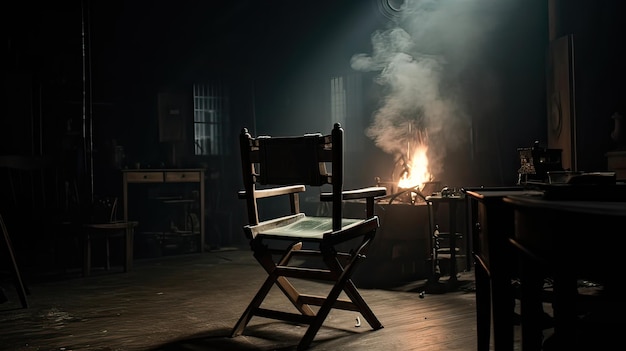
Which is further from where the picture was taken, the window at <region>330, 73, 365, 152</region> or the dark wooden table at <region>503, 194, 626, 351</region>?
the window at <region>330, 73, 365, 152</region>

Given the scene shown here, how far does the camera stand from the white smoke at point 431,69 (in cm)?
647

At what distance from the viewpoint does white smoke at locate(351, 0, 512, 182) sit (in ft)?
21.2

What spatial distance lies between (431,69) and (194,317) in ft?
14.0

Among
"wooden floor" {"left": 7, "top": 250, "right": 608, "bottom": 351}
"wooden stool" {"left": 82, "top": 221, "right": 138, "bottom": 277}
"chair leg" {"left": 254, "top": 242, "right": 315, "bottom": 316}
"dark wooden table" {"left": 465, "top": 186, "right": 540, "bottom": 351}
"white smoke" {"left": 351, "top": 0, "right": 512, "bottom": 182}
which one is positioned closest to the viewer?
"dark wooden table" {"left": 465, "top": 186, "right": 540, "bottom": 351}

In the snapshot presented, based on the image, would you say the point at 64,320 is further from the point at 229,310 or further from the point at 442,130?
the point at 442,130

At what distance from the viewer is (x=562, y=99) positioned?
538cm

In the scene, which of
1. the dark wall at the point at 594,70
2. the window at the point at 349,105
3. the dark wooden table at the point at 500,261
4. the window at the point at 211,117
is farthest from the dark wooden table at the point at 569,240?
the window at the point at 211,117

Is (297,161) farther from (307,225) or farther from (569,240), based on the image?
(569,240)

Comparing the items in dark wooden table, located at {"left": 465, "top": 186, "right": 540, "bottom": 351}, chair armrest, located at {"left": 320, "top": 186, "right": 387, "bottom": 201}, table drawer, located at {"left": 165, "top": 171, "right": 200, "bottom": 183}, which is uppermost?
table drawer, located at {"left": 165, "top": 171, "right": 200, "bottom": 183}

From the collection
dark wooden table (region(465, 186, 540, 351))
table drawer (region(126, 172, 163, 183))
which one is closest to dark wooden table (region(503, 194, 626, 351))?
dark wooden table (region(465, 186, 540, 351))

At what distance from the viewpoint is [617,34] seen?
551cm

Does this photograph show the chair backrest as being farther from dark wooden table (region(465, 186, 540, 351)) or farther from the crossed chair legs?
dark wooden table (region(465, 186, 540, 351))

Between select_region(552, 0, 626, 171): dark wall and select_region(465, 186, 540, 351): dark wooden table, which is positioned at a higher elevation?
select_region(552, 0, 626, 171): dark wall

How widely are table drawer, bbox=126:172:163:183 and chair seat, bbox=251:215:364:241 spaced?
3218 mm
